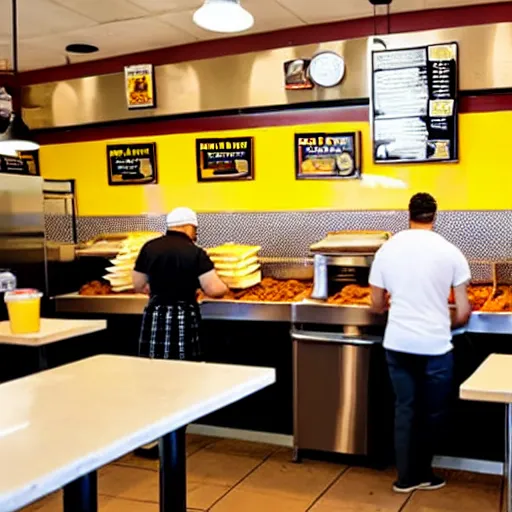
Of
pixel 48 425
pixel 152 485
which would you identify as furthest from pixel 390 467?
pixel 48 425

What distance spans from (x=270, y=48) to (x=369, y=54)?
0.81m

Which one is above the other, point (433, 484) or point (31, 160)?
point (31, 160)

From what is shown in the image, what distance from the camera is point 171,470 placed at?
2.34m

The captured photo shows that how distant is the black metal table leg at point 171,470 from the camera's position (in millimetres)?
2324

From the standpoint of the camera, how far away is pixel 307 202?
5125 mm

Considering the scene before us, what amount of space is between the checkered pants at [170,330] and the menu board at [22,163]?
2435mm

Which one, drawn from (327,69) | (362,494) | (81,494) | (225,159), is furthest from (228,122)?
(81,494)

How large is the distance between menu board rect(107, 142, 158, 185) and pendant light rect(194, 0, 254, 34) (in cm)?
234

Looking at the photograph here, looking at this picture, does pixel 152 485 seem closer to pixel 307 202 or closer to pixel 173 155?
pixel 307 202

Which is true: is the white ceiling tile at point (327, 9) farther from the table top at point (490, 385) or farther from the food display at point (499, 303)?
the table top at point (490, 385)

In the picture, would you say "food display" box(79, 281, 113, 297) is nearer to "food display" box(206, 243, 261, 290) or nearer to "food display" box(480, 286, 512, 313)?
"food display" box(206, 243, 261, 290)

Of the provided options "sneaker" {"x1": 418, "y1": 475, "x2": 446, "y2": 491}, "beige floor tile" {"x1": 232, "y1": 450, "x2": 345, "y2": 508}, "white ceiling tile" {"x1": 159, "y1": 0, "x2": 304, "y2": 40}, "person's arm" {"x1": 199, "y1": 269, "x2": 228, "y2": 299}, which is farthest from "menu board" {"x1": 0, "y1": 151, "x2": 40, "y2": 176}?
"sneaker" {"x1": 418, "y1": 475, "x2": 446, "y2": 491}

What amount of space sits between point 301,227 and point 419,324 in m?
1.67

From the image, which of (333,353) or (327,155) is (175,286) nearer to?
(333,353)
